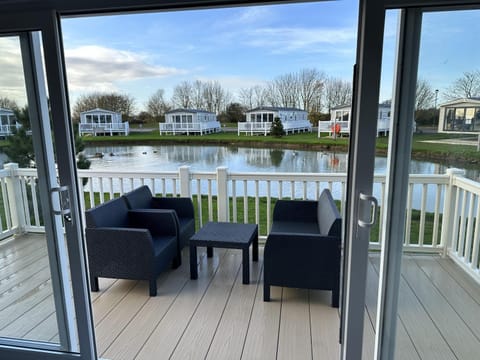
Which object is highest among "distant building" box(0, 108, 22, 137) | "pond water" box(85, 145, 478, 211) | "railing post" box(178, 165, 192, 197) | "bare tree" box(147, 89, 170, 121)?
"bare tree" box(147, 89, 170, 121)

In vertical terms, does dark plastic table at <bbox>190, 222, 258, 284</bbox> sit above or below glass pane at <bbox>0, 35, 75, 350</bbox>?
below

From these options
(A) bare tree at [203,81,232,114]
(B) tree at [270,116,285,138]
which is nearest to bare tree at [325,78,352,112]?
(B) tree at [270,116,285,138]

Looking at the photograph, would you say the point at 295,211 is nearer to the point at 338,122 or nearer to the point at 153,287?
the point at 338,122

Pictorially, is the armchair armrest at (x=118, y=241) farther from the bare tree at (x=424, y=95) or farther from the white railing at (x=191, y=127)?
the bare tree at (x=424, y=95)

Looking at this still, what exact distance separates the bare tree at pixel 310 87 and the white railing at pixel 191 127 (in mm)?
964

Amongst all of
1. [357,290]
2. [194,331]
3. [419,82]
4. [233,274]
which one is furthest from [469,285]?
[233,274]

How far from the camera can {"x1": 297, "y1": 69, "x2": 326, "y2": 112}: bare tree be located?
3.40 metres

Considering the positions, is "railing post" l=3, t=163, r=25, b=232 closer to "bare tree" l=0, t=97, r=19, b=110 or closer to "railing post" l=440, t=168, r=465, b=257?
"bare tree" l=0, t=97, r=19, b=110

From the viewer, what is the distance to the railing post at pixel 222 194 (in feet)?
13.0

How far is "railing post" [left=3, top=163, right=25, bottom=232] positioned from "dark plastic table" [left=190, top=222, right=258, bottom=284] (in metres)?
1.46

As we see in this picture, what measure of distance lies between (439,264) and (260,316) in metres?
1.43

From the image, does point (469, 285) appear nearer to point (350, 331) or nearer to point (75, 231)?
point (350, 331)

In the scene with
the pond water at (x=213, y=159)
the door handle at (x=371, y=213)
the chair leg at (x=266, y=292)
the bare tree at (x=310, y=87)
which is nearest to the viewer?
the door handle at (x=371, y=213)

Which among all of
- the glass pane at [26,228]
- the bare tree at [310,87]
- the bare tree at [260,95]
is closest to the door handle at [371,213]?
the glass pane at [26,228]
